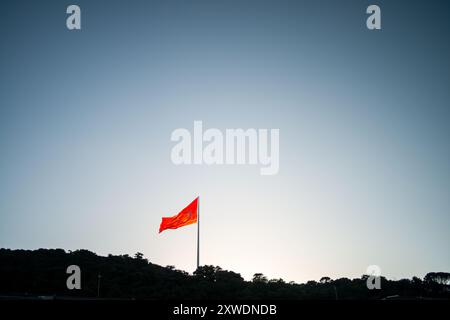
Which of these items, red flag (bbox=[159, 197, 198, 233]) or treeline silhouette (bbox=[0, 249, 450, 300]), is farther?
treeline silhouette (bbox=[0, 249, 450, 300])

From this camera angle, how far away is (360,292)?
98.3m

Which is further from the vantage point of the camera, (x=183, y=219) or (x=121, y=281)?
(x=121, y=281)

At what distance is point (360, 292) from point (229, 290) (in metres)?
47.2

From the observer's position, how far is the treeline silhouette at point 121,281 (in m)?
68.9

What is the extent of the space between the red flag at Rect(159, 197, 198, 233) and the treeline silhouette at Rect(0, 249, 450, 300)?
39181 millimetres

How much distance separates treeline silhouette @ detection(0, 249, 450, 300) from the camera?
226ft

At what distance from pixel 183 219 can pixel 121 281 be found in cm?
6079

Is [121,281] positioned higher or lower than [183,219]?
lower

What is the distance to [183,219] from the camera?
2595cm

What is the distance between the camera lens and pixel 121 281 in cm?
7775

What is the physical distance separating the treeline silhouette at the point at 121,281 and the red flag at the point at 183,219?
39.2 meters
